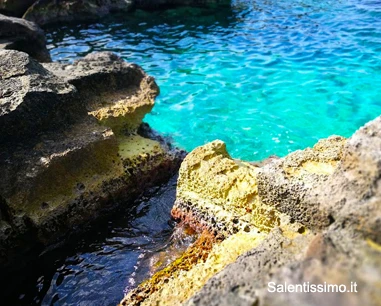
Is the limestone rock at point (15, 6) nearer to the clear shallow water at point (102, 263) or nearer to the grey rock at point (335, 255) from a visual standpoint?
the clear shallow water at point (102, 263)

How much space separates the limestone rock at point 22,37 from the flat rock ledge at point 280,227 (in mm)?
4596

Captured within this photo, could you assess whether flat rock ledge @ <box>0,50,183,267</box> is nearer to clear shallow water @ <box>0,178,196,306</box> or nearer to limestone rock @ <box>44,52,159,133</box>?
limestone rock @ <box>44,52,159,133</box>

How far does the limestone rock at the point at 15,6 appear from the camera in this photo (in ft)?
44.0

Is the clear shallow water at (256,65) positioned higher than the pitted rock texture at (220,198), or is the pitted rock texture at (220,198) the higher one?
the pitted rock texture at (220,198)

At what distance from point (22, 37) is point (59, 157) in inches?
164

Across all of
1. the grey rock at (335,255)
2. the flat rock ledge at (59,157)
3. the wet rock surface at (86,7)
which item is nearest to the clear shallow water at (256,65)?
the wet rock surface at (86,7)

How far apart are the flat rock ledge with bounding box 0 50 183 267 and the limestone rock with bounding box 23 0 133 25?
9860mm

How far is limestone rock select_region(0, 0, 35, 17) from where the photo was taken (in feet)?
44.0

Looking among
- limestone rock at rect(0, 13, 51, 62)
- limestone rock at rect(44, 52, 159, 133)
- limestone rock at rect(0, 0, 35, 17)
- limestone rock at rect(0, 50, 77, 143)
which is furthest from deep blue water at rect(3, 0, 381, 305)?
limestone rock at rect(0, 13, 51, 62)

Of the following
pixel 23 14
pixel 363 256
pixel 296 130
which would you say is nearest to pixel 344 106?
pixel 296 130

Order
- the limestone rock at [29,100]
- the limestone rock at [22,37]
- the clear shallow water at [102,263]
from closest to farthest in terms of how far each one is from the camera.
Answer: the clear shallow water at [102,263] → the limestone rock at [29,100] → the limestone rock at [22,37]

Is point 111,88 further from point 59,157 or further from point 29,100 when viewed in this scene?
point 59,157

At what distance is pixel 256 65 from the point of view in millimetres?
8914

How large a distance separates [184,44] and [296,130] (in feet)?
17.2
